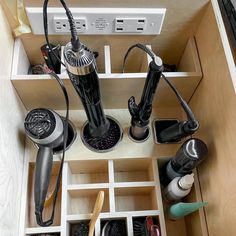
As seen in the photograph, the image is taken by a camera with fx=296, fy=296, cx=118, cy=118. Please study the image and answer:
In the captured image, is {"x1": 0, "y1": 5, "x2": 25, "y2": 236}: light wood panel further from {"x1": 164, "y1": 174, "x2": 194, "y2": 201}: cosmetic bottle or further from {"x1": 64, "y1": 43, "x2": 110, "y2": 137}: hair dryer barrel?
{"x1": 164, "y1": 174, "x2": 194, "y2": 201}: cosmetic bottle

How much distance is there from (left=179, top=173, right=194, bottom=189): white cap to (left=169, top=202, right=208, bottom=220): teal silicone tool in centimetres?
4

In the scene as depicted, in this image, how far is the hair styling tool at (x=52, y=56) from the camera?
29.1 inches

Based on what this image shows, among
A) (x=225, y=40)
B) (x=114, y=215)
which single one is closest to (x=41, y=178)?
(x=114, y=215)

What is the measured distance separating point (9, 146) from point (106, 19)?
374 millimetres

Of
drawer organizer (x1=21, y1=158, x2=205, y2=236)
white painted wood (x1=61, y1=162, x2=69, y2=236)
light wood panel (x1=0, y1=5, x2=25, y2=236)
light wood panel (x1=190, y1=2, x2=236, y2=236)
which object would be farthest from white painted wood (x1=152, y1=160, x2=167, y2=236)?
light wood panel (x1=0, y1=5, x2=25, y2=236)

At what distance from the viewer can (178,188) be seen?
704mm

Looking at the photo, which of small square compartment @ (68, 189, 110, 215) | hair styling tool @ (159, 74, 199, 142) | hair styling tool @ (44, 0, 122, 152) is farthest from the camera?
small square compartment @ (68, 189, 110, 215)

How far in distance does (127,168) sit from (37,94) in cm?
32

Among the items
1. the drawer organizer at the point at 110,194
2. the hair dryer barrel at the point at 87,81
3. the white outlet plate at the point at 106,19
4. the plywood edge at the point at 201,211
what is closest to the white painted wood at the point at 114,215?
the drawer organizer at the point at 110,194

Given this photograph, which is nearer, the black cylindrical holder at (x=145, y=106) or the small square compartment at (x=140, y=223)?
the black cylindrical holder at (x=145, y=106)

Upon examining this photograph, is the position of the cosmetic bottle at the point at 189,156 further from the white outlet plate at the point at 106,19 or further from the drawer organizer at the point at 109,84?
the white outlet plate at the point at 106,19

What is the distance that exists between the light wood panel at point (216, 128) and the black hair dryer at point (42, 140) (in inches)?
14.2

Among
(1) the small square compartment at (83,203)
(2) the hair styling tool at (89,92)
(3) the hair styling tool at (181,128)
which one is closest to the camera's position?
(2) the hair styling tool at (89,92)

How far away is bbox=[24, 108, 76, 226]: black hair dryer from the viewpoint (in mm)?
673
